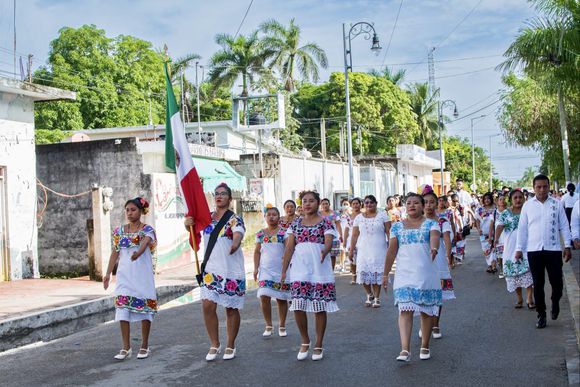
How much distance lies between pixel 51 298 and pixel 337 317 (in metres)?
6.82

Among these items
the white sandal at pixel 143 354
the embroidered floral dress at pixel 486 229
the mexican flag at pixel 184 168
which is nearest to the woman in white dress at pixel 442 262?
the mexican flag at pixel 184 168

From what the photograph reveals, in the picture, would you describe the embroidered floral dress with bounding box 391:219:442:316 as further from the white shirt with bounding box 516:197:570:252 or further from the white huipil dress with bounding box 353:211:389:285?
the white huipil dress with bounding box 353:211:389:285

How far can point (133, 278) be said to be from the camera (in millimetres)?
8070

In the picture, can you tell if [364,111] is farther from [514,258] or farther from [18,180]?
[514,258]

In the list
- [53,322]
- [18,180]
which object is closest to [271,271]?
[53,322]

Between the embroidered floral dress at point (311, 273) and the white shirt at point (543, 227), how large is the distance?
2760 mm

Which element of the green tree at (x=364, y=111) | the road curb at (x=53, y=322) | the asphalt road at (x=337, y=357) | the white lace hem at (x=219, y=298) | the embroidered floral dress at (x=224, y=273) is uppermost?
the green tree at (x=364, y=111)

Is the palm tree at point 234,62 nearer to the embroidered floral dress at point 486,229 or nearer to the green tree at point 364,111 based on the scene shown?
the green tree at point 364,111

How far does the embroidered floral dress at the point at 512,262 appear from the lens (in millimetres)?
10430

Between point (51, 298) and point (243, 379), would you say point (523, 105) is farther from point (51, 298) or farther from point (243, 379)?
point (243, 379)

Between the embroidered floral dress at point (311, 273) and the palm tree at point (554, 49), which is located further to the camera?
the palm tree at point (554, 49)

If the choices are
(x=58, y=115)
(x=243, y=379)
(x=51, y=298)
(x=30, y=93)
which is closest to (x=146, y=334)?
(x=243, y=379)

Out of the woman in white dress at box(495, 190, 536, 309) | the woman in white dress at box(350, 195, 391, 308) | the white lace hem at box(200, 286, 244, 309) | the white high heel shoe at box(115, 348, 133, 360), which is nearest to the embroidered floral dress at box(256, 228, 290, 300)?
the white lace hem at box(200, 286, 244, 309)

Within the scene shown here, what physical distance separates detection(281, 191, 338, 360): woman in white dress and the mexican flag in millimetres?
988
